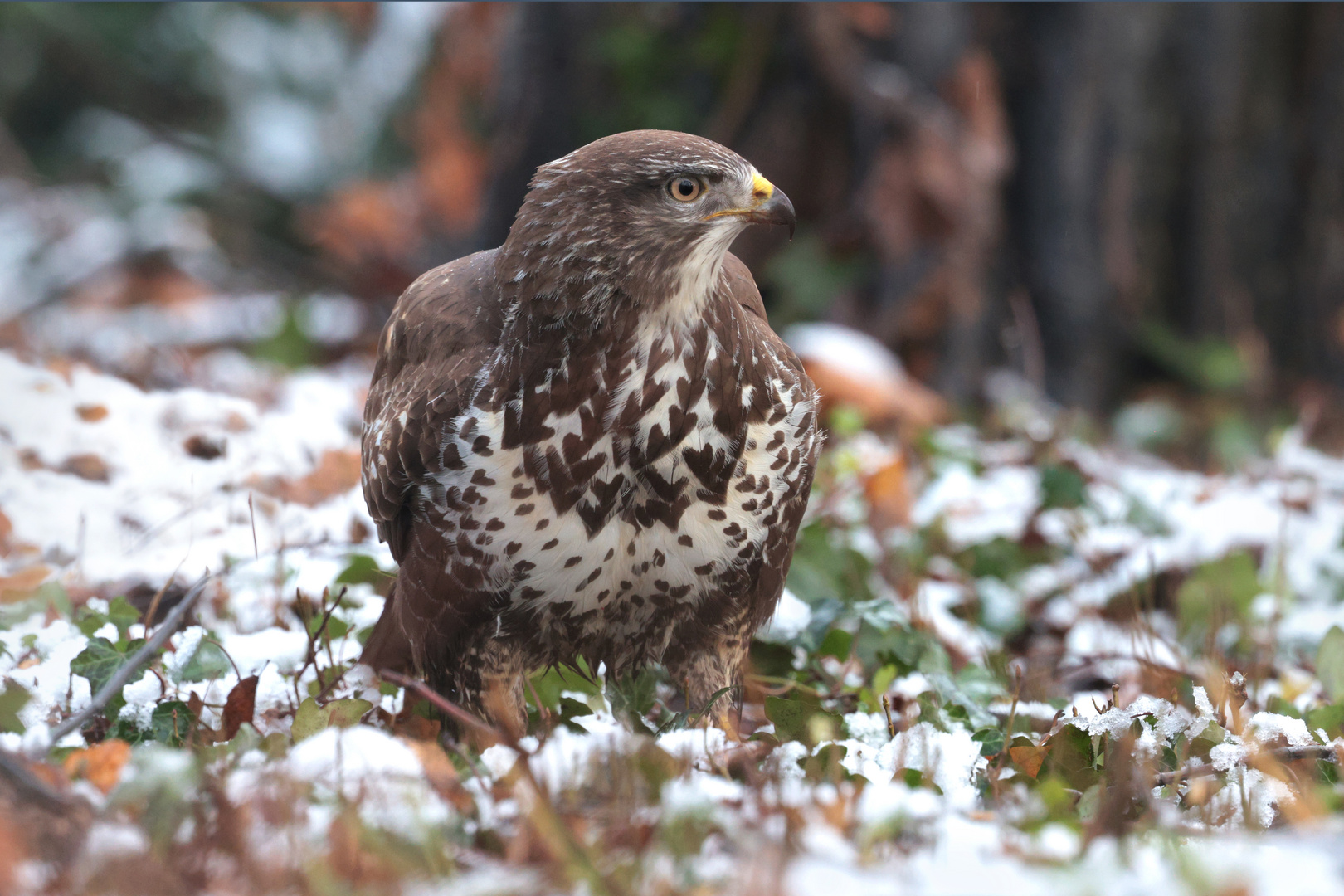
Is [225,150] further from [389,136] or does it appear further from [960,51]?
[960,51]

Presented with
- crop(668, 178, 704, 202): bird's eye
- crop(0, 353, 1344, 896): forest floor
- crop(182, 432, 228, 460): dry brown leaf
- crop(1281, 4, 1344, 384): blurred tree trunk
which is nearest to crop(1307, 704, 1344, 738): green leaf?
crop(0, 353, 1344, 896): forest floor

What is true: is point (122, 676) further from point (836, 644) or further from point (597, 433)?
point (836, 644)

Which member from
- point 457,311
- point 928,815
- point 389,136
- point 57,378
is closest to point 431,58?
point 389,136

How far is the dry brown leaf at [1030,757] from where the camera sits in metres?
2.43

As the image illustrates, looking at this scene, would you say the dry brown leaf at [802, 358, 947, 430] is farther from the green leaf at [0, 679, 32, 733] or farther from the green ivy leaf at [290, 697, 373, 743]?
the green leaf at [0, 679, 32, 733]

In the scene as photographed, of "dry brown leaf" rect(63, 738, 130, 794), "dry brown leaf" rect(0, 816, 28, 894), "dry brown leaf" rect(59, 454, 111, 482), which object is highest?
"dry brown leaf" rect(59, 454, 111, 482)

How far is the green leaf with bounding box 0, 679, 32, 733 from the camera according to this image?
7.48ft

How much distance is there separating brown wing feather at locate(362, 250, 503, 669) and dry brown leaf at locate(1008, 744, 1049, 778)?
3.86 feet

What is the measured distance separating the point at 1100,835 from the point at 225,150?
9.98 m

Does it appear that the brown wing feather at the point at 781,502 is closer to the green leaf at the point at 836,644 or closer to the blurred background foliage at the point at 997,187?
the green leaf at the point at 836,644

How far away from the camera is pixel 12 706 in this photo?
228cm

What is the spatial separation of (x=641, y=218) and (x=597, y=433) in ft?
1.47

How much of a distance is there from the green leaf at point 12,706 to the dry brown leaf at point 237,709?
359 mm

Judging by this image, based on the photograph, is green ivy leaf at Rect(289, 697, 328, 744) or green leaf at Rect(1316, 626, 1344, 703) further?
green leaf at Rect(1316, 626, 1344, 703)
